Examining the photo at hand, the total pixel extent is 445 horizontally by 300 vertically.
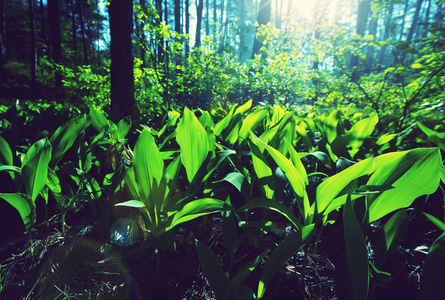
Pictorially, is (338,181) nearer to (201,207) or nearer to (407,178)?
(407,178)

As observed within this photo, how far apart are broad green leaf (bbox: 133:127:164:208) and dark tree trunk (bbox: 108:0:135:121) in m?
1.35

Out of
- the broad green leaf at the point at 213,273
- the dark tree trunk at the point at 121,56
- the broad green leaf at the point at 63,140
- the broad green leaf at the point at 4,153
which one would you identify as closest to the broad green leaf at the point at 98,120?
the broad green leaf at the point at 63,140

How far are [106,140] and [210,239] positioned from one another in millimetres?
786

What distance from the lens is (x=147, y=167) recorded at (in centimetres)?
82

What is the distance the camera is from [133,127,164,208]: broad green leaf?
0.80m

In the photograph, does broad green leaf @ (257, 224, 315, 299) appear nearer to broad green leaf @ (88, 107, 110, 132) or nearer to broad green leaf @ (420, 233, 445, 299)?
broad green leaf @ (420, 233, 445, 299)

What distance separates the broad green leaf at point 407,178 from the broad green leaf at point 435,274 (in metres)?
0.15

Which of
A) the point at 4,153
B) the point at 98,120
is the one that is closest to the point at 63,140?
the point at 4,153

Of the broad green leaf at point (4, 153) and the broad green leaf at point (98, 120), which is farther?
the broad green leaf at point (98, 120)

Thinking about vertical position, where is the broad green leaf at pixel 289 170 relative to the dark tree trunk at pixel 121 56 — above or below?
below

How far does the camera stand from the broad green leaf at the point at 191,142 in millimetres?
884

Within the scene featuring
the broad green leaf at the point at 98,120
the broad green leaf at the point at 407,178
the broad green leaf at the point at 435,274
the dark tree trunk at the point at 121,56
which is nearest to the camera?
the broad green leaf at the point at 435,274

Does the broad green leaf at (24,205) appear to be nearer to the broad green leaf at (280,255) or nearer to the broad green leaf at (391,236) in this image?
the broad green leaf at (280,255)

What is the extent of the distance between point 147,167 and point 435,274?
0.87m
